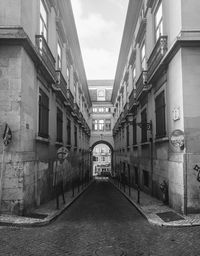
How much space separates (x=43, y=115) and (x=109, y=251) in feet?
26.6

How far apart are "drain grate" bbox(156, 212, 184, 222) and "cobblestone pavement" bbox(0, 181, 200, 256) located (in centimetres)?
61

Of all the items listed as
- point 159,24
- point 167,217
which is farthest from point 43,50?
point 167,217

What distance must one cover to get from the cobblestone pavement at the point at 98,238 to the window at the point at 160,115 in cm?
465

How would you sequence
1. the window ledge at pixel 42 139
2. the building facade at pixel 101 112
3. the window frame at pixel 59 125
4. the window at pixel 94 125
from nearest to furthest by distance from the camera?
1. the window ledge at pixel 42 139
2. the window frame at pixel 59 125
3. the building facade at pixel 101 112
4. the window at pixel 94 125

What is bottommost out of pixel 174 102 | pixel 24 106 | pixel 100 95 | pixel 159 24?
pixel 24 106

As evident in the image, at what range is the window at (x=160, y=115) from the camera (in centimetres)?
1221

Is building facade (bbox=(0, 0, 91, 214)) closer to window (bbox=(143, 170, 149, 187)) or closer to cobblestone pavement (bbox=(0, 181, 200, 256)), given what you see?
cobblestone pavement (bbox=(0, 181, 200, 256))

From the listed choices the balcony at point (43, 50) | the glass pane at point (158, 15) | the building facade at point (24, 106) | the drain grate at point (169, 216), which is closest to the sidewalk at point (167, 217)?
the drain grate at point (169, 216)

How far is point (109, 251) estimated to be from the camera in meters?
6.00

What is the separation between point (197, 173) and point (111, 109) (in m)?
40.1

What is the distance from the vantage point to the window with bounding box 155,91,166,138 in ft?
40.1

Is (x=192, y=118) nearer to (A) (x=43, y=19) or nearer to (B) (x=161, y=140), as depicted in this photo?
(B) (x=161, y=140)

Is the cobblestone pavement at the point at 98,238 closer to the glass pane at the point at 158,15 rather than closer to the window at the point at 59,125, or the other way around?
the window at the point at 59,125

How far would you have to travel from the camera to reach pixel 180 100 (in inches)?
380
